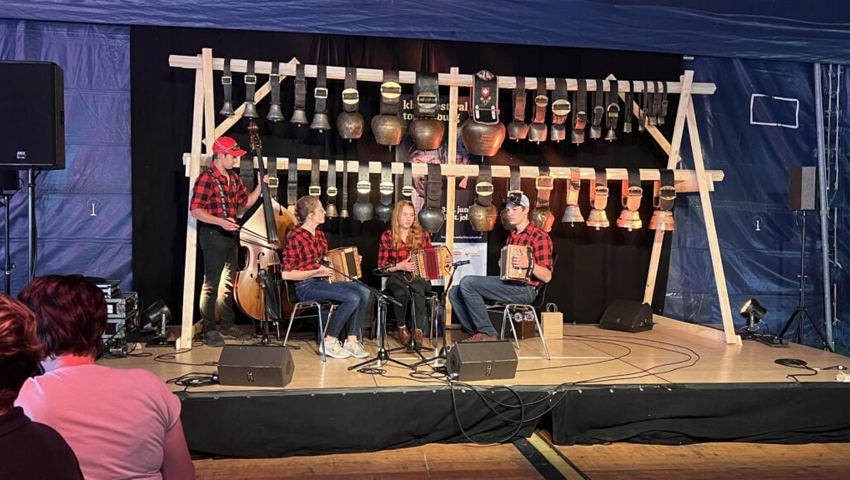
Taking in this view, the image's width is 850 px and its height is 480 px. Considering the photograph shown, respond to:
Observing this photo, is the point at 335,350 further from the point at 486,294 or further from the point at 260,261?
the point at 486,294

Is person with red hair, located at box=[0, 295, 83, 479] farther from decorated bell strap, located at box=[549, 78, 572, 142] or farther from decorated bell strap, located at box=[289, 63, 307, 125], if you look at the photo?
decorated bell strap, located at box=[549, 78, 572, 142]

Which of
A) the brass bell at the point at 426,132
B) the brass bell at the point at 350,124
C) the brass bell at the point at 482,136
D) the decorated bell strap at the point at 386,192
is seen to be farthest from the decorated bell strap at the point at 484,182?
the brass bell at the point at 350,124

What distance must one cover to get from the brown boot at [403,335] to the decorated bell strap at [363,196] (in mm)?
939

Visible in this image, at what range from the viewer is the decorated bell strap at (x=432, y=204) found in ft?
19.0

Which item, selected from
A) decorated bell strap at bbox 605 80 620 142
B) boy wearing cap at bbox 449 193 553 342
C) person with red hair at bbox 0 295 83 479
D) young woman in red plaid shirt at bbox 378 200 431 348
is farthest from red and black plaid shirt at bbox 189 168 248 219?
person with red hair at bbox 0 295 83 479

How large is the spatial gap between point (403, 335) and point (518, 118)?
215cm

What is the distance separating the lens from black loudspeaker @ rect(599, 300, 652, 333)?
6.29m

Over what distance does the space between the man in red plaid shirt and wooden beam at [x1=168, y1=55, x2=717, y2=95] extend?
3.85 ft

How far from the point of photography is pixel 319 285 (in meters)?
5.07

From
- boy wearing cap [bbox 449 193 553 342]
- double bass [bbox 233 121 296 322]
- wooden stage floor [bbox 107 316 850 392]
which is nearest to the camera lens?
wooden stage floor [bbox 107 316 850 392]

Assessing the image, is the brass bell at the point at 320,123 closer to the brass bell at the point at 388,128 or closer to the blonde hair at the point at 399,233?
the brass bell at the point at 388,128

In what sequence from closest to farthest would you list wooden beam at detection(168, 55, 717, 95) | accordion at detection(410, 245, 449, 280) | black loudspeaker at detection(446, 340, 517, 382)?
1. black loudspeaker at detection(446, 340, 517, 382)
2. accordion at detection(410, 245, 449, 280)
3. wooden beam at detection(168, 55, 717, 95)

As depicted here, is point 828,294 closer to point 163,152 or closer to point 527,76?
point 527,76

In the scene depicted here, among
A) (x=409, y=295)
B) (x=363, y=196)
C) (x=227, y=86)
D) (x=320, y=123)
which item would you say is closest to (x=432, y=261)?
(x=409, y=295)
